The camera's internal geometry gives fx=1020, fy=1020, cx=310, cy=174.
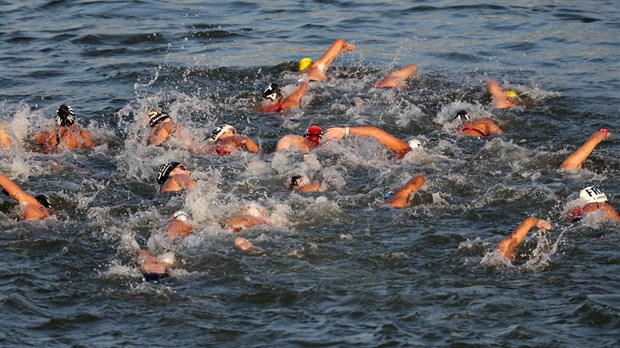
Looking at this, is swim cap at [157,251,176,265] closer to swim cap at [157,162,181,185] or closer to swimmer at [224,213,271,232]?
swimmer at [224,213,271,232]

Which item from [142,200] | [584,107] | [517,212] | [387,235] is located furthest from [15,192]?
[584,107]

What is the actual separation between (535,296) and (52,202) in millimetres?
5936

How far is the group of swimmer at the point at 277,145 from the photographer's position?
1034cm

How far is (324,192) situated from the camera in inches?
470

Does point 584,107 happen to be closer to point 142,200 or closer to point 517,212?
point 517,212

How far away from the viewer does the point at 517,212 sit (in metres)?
11.1

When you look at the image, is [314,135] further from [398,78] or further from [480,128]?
[398,78]

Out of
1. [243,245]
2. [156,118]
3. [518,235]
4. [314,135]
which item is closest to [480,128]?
[314,135]

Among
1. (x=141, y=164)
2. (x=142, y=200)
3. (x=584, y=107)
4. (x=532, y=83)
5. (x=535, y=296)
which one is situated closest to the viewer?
(x=535, y=296)

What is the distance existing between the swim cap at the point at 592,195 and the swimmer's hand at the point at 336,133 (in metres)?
3.40

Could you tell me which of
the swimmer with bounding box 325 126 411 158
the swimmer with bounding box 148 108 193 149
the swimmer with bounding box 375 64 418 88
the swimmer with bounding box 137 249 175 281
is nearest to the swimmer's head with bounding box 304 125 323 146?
the swimmer with bounding box 325 126 411 158

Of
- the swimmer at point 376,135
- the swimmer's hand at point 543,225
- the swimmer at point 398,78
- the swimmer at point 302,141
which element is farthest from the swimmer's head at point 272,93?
the swimmer's hand at point 543,225

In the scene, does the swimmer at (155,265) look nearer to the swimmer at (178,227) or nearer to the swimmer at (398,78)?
the swimmer at (178,227)

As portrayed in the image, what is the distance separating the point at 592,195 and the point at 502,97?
4.82 m
